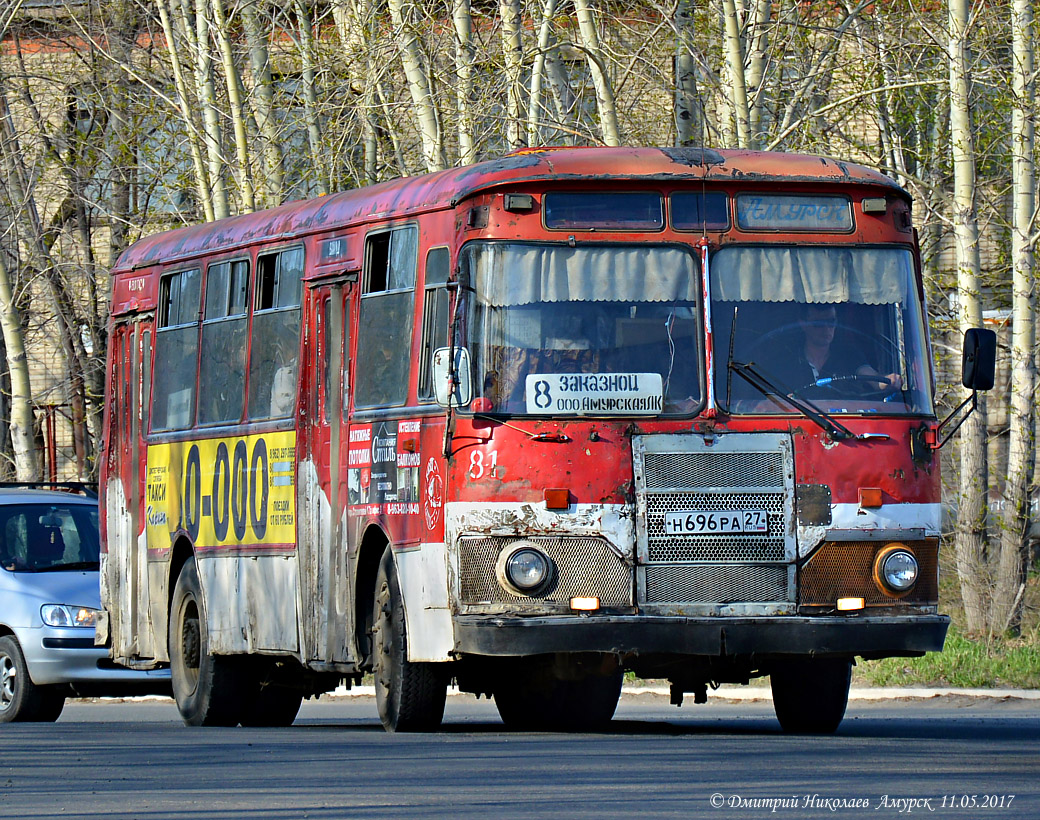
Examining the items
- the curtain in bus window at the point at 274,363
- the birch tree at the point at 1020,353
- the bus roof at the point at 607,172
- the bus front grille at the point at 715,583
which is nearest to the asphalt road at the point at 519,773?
the bus front grille at the point at 715,583

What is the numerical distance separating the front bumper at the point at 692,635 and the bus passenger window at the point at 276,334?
119 inches

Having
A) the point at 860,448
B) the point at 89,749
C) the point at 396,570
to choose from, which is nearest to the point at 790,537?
the point at 860,448

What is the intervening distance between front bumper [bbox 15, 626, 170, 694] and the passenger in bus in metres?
6.92

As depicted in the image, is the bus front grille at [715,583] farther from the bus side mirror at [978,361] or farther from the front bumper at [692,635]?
the bus side mirror at [978,361]

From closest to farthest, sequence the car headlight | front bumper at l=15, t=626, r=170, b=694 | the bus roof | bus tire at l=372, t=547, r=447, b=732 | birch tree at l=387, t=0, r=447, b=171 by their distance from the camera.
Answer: the bus roof < bus tire at l=372, t=547, r=447, b=732 < front bumper at l=15, t=626, r=170, b=694 < the car headlight < birch tree at l=387, t=0, r=447, b=171

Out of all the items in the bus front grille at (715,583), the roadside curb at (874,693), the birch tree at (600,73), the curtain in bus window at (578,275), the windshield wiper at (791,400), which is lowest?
the roadside curb at (874,693)

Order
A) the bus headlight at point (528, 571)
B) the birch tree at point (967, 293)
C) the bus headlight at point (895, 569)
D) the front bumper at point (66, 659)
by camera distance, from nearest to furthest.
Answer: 1. the bus headlight at point (528, 571)
2. the bus headlight at point (895, 569)
3. the front bumper at point (66, 659)
4. the birch tree at point (967, 293)

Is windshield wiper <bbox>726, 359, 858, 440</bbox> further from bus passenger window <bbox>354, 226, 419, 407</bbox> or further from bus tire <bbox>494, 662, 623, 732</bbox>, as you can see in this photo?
bus tire <bbox>494, 662, 623, 732</bbox>

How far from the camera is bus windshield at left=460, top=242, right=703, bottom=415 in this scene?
11.2 m

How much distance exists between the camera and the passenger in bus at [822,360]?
37.3ft

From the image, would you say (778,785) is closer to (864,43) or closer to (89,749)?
(89,749)

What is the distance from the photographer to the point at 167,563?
50.4 ft

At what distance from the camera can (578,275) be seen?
446 inches

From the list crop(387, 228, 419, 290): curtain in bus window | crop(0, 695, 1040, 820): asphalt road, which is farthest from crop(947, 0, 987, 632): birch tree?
crop(387, 228, 419, 290): curtain in bus window
